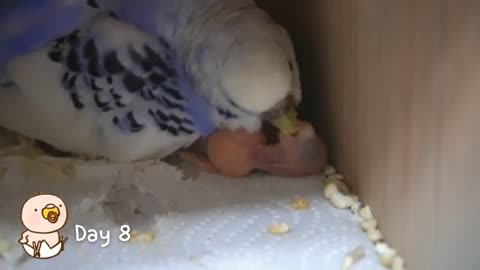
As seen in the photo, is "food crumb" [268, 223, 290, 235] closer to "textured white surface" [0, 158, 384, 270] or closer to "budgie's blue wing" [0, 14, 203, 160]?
"textured white surface" [0, 158, 384, 270]

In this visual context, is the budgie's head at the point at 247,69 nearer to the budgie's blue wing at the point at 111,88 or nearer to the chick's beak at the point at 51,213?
the budgie's blue wing at the point at 111,88

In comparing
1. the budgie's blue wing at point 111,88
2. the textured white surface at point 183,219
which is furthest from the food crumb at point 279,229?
the budgie's blue wing at point 111,88

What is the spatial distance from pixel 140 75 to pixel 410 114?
0.24m

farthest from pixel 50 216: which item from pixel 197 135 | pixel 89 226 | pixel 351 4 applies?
pixel 351 4

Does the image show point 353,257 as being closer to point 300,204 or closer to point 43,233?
point 300,204

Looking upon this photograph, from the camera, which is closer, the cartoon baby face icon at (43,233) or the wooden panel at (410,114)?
the wooden panel at (410,114)

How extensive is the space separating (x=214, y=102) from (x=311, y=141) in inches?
3.4

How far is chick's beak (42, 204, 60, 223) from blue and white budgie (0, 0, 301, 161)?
0.29 feet

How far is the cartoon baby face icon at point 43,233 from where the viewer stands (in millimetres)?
569

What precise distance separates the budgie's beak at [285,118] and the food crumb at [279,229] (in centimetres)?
9

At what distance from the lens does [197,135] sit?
26.9 inches

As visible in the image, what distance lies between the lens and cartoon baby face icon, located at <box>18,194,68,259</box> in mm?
569

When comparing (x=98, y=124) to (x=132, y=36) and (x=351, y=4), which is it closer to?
(x=132, y=36)

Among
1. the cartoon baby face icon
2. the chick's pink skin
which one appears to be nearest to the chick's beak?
the cartoon baby face icon
